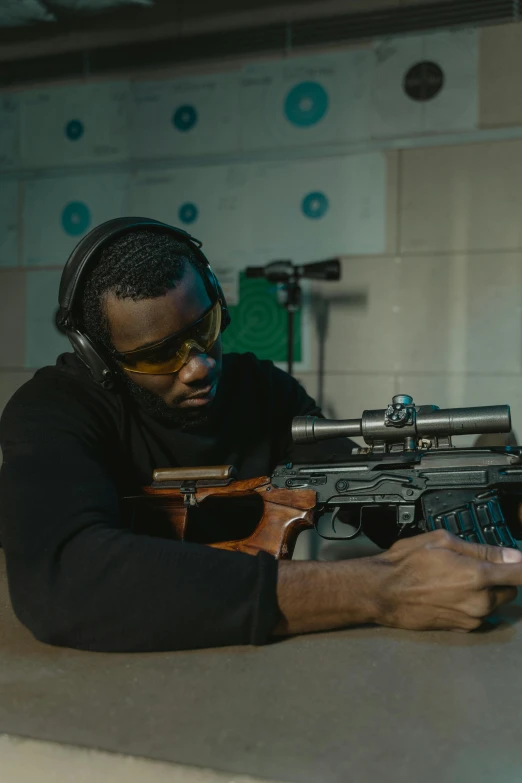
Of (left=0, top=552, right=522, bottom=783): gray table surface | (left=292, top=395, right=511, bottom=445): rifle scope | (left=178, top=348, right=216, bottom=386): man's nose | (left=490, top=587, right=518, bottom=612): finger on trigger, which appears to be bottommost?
(left=0, top=552, right=522, bottom=783): gray table surface

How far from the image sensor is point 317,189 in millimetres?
3033

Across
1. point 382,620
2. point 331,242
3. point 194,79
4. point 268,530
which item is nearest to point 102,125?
point 194,79

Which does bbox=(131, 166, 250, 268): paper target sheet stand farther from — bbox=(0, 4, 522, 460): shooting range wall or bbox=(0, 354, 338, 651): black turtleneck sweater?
bbox=(0, 354, 338, 651): black turtleneck sweater

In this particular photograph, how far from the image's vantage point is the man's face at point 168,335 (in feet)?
4.08

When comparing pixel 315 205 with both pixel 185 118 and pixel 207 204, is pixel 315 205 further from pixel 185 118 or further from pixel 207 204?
pixel 185 118

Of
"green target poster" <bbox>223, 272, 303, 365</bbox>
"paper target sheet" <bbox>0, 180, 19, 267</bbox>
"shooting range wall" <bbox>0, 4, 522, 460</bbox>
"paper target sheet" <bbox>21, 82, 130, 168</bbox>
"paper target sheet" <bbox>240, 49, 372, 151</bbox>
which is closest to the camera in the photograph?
"shooting range wall" <bbox>0, 4, 522, 460</bbox>

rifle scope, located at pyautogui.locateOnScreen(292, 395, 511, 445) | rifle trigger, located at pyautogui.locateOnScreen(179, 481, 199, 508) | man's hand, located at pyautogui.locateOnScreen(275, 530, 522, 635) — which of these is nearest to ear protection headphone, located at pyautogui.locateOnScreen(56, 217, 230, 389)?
rifle trigger, located at pyautogui.locateOnScreen(179, 481, 199, 508)

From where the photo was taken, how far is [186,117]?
323 cm

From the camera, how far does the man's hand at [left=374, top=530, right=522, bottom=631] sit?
98 centimetres

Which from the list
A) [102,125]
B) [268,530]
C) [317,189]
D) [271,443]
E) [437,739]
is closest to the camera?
[437,739]

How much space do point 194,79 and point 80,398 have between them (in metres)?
2.38

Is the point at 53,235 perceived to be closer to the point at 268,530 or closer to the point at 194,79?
the point at 194,79

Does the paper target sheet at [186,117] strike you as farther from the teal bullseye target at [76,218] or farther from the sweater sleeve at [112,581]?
the sweater sleeve at [112,581]

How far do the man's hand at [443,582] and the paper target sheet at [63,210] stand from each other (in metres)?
2.71
